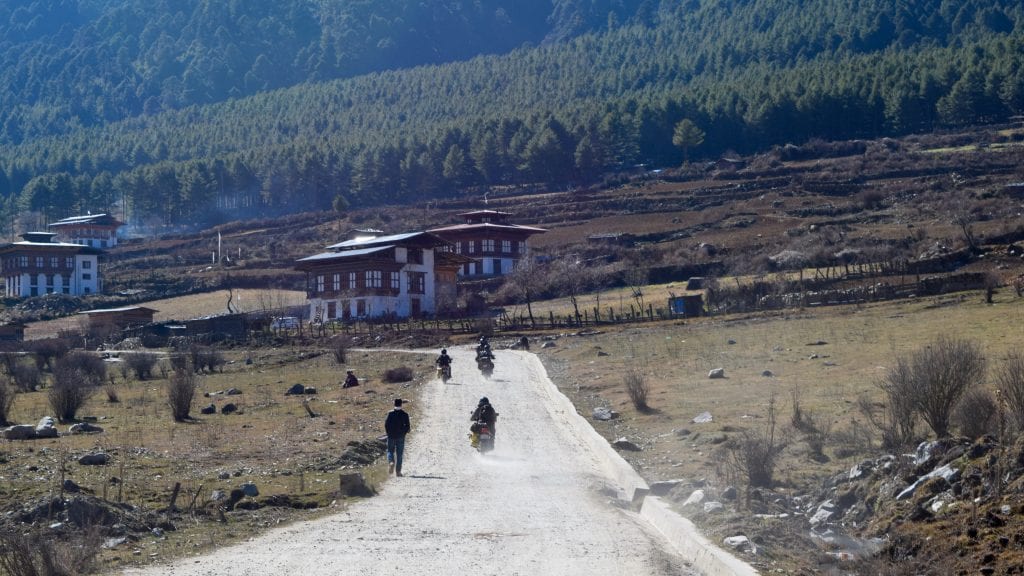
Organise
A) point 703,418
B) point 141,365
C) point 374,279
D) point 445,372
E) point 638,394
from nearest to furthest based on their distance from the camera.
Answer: point 703,418 → point 638,394 → point 445,372 → point 141,365 → point 374,279

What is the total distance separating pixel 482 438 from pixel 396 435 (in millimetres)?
3009

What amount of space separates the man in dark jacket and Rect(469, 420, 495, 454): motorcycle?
2480 millimetres

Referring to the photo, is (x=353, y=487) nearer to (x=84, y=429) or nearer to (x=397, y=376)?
(x=84, y=429)

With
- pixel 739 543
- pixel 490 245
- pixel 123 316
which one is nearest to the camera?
pixel 739 543

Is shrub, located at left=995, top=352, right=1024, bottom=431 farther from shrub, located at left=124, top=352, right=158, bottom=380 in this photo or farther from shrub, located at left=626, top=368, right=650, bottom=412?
shrub, located at left=124, top=352, right=158, bottom=380

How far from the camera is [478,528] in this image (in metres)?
15.6

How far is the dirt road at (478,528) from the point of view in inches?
524

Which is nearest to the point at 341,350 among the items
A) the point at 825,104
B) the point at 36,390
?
the point at 36,390

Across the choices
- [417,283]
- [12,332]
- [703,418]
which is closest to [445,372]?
[703,418]

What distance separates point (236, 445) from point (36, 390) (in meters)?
24.4

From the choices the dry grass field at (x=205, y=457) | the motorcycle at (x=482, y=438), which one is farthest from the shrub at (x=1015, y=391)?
the dry grass field at (x=205, y=457)

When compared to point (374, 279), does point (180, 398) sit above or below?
below

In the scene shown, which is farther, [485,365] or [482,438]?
[485,365]

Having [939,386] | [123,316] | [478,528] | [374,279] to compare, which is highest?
[374,279]
